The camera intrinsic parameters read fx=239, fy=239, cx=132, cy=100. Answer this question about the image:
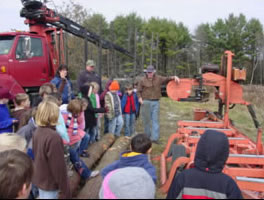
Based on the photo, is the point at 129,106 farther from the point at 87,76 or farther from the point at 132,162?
the point at 132,162

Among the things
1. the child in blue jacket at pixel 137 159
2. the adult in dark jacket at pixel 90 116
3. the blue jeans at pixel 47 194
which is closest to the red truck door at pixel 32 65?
the adult in dark jacket at pixel 90 116

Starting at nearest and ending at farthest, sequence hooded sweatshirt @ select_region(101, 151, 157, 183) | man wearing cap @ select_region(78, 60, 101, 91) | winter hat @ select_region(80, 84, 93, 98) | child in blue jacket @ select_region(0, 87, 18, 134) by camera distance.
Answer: hooded sweatshirt @ select_region(101, 151, 157, 183)
child in blue jacket @ select_region(0, 87, 18, 134)
winter hat @ select_region(80, 84, 93, 98)
man wearing cap @ select_region(78, 60, 101, 91)

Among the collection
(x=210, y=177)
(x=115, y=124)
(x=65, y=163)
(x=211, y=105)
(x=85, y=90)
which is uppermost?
(x=85, y=90)

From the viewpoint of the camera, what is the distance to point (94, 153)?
181 inches

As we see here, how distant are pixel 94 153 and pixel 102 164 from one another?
37 cm

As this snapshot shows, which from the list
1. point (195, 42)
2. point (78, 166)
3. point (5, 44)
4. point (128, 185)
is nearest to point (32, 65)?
point (5, 44)

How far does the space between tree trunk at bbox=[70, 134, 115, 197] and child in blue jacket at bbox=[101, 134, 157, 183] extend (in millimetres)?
1162

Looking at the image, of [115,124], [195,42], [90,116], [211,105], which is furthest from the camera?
[195,42]

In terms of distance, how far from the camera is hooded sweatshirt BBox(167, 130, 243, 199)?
176 centimetres

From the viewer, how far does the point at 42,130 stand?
2422mm

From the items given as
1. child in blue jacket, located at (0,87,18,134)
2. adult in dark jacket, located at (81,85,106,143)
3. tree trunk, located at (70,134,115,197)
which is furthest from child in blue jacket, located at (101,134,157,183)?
adult in dark jacket, located at (81,85,106,143)

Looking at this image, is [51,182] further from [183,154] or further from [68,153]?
[183,154]

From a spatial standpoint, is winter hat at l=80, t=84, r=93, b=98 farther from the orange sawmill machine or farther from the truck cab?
the truck cab

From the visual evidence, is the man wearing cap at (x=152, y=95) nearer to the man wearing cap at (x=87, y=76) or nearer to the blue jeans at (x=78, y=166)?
the man wearing cap at (x=87, y=76)
